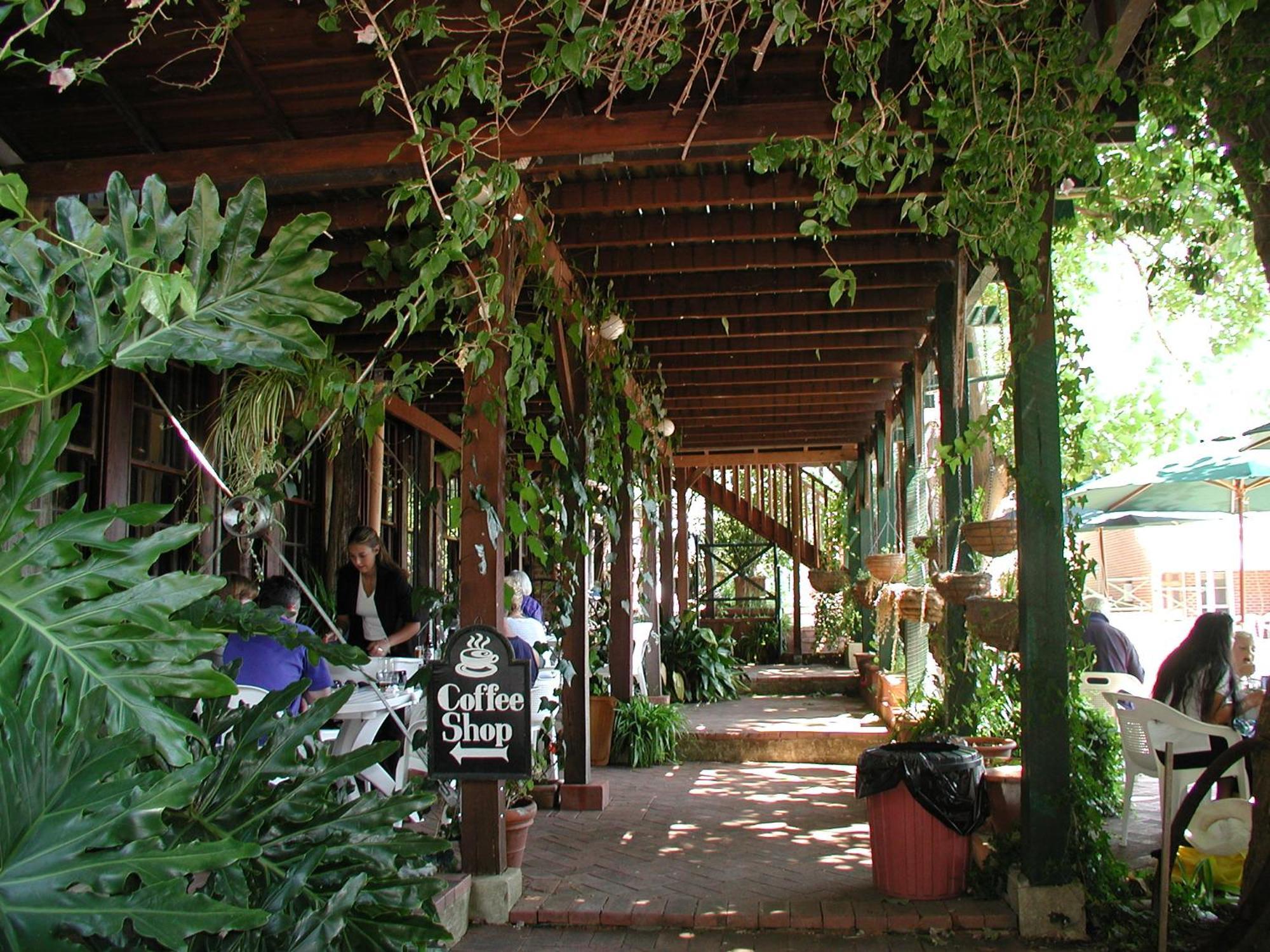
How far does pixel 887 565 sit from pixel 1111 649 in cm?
191

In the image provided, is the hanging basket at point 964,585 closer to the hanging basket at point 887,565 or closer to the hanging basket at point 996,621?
the hanging basket at point 996,621

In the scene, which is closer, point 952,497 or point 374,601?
point 374,601

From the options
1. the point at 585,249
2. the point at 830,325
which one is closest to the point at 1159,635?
the point at 830,325

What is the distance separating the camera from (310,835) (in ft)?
7.87

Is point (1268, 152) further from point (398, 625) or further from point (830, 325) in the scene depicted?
point (398, 625)

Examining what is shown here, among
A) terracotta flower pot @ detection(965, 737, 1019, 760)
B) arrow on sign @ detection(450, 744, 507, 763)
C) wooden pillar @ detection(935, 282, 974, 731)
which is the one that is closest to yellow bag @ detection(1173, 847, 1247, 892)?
terracotta flower pot @ detection(965, 737, 1019, 760)

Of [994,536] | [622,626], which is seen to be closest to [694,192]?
[994,536]

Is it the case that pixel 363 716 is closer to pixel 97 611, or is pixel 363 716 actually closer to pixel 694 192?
pixel 694 192

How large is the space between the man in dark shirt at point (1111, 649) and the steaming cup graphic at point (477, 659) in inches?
169

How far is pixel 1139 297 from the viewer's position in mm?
12180

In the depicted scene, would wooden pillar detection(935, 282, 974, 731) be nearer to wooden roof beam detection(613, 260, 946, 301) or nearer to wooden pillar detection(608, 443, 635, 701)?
wooden roof beam detection(613, 260, 946, 301)

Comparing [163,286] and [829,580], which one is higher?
[163,286]

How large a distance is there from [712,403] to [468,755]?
6075 mm

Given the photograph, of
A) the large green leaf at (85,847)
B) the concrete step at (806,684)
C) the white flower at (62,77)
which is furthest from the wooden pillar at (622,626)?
the large green leaf at (85,847)
